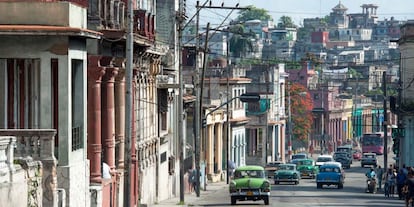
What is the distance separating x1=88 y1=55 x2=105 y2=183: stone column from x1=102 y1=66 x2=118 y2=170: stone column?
2539 mm

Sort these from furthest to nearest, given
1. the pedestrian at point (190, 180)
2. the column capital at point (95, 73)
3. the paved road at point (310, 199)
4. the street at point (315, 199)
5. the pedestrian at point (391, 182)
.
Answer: the pedestrian at point (190, 180)
the pedestrian at point (391, 182)
the street at point (315, 199)
the paved road at point (310, 199)
the column capital at point (95, 73)

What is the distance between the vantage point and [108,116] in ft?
157

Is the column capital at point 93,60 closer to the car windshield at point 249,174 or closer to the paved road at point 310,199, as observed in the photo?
the paved road at point 310,199

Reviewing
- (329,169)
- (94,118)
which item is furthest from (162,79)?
(94,118)

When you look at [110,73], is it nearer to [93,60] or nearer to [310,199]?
[93,60]

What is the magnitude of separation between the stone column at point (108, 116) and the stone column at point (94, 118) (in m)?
2.54

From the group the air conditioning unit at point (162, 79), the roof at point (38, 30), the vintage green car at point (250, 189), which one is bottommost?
the vintage green car at point (250, 189)

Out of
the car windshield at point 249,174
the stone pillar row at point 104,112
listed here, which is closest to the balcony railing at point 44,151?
the stone pillar row at point 104,112

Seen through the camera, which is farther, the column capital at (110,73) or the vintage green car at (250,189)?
the vintage green car at (250,189)

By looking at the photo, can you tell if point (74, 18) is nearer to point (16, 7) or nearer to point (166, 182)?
point (16, 7)

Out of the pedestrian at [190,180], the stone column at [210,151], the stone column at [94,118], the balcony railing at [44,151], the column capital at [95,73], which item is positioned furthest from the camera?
the stone column at [210,151]

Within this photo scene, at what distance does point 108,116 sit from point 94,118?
3878 mm

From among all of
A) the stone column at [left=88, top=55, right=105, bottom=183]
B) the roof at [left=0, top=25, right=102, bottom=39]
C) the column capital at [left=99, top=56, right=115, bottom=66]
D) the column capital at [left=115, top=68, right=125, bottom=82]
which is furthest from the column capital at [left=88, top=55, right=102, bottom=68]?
the roof at [left=0, top=25, right=102, bottom=39]

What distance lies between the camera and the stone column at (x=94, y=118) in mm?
43469
